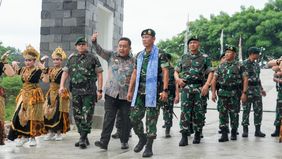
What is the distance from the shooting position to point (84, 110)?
6734mm

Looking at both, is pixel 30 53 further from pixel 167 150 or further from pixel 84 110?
pixel 167 150

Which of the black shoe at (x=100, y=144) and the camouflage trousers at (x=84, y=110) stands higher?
the camouflage trousers at (x=84, y=110)

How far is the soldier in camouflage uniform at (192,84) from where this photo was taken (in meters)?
6.86

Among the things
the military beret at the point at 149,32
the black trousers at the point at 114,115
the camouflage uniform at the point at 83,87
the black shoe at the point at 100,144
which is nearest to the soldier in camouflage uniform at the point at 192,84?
the black trousers at the point at 114,115

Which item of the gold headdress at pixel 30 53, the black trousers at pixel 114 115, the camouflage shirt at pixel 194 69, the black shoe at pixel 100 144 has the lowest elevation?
the black shoe at pixel 100 144

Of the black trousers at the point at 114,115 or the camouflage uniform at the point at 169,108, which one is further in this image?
the camouflage uniform at the point at 169,108

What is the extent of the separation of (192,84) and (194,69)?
250 millimetres

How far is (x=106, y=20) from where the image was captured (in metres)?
11.8

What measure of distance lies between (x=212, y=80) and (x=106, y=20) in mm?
5329

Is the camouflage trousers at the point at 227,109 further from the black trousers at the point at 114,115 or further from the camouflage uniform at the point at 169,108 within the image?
the black trousers at the point at 114,115

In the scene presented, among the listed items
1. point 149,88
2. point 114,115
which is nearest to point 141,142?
point 114,115

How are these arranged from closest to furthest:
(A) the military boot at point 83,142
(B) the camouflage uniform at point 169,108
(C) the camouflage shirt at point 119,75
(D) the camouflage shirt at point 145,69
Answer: (D) the camouflage shirt at point 145,69, (C) the camouflage shirt at point 119,75, (A) the military boot at point 83,142, (B) the camouflage uniform at point 169,108

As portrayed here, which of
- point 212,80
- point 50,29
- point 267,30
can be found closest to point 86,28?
point 50,29

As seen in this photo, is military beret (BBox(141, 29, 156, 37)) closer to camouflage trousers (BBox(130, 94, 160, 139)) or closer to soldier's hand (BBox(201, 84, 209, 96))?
camouflage trousers (BBox(130, 94, 160, 139))
